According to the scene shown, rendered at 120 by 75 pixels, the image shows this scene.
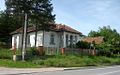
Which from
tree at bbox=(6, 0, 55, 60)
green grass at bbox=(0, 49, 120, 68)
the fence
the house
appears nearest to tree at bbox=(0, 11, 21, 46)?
the house

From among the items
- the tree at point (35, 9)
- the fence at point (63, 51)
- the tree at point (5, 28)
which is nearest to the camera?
the fence at point (63, 51)

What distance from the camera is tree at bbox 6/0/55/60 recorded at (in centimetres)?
4709

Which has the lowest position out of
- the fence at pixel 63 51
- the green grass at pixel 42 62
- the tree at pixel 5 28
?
the green grass at pixel 42 62

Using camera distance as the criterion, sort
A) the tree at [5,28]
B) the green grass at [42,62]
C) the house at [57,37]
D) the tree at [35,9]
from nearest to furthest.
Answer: the green grass at [42,62]
the tree at [35,9]
the house at [57,37]
the tree at [5,28]

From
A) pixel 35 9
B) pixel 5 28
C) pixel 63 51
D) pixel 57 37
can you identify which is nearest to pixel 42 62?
pixel 63 51

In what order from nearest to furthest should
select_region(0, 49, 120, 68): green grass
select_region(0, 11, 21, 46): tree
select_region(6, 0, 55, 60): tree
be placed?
select_region(0, 49, 120, 68): green grass → select_region(6, 0, 55, 60): tree → select_region(0, 11, 21, 46): tree

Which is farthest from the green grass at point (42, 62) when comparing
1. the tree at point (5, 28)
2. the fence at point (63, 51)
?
the tree at point (5, 28)

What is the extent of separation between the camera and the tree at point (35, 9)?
4709 cm

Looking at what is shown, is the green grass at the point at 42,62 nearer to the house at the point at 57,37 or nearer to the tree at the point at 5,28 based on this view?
the house at the point at 57,37

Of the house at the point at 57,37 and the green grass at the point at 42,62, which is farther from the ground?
the house at the point at 57,37

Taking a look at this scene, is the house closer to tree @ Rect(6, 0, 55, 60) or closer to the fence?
tree @ Rect(6, 0, 55, 60)

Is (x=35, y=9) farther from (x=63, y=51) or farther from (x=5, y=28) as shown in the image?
(x=5, y=28)

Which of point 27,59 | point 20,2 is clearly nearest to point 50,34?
point 20,2

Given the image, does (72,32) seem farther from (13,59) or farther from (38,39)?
(13,59)
